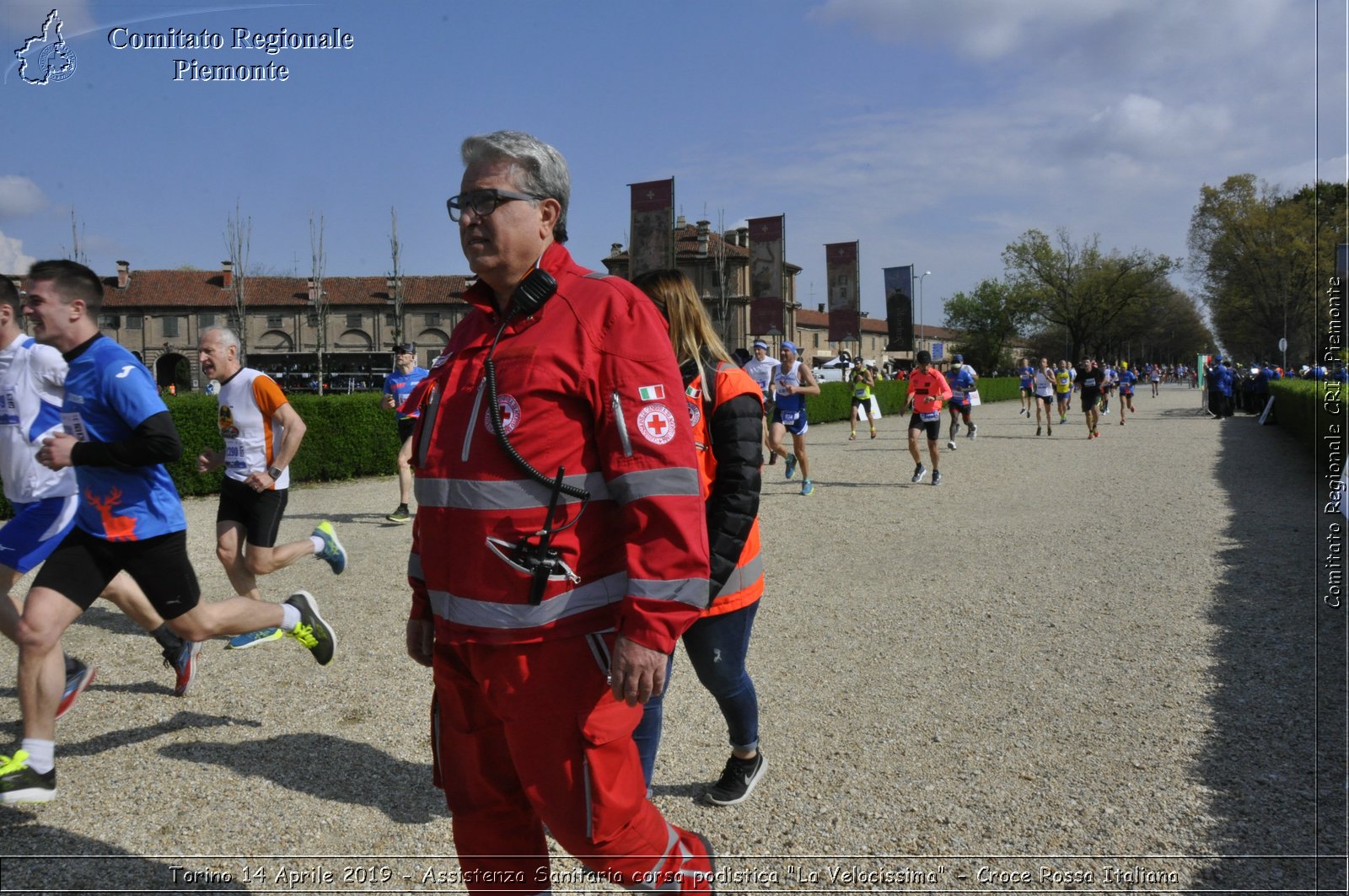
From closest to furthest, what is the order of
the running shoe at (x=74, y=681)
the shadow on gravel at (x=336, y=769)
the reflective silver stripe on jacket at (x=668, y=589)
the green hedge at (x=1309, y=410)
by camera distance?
the reflective silver stripe on jacket at (x=668, y=589), the shadow on gravel at (x=336, y=769), the running shoe at (x=74, y=681), the green hedge at (x=1309, y=410)

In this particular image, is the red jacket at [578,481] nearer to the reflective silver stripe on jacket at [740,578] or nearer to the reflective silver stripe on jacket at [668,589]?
the reflective silver stripe on jacket at [668,589]

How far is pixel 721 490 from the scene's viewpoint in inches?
112

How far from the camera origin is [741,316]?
245 feet

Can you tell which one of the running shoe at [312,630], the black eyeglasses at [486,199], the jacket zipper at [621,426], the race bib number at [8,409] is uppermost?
the black eyeglasses at [486,199]

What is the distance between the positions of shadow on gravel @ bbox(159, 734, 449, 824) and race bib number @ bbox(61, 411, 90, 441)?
146 centimetres

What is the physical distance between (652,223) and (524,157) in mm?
30757

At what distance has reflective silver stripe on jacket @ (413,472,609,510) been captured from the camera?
1.93 metres

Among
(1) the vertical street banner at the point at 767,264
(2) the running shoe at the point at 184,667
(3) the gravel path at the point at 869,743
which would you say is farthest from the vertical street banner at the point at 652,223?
(2) the running shoe at the point at 184,667

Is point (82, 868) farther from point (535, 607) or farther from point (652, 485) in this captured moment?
point (652, 485)

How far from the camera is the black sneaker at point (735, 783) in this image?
3.56 meters

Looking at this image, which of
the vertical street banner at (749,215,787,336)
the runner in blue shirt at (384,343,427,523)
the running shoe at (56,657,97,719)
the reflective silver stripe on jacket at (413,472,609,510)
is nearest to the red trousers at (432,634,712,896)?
the reflective silver stripe on jacket at (413,472,609,510)

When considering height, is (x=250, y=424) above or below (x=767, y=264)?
below

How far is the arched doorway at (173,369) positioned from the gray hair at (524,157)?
74954 mm

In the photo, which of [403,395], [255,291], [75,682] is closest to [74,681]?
[75,682]
